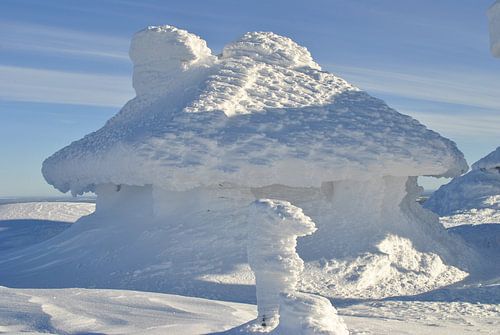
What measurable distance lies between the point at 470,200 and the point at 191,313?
2641cm

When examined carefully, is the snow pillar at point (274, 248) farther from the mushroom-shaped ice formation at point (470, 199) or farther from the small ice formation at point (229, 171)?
the mushroom-shaped ice formation at point (470, 199)

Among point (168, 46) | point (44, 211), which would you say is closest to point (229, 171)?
point (168, 46)

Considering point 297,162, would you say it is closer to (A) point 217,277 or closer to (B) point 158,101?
(A) point 217,277

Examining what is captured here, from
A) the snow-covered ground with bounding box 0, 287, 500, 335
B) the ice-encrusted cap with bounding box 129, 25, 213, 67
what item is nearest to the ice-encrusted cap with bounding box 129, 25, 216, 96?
the ice-encrusted cap with bounding box 129, 25, 213, 67

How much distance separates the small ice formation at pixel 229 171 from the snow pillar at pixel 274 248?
4607 millimetres

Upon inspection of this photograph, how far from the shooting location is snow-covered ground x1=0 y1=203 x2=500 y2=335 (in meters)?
10.0

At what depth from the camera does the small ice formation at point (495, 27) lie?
21.3m

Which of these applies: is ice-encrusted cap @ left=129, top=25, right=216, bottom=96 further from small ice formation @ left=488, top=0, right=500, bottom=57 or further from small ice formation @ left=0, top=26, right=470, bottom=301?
small ice formation @ left=488, top=0, right=500, bottom=57

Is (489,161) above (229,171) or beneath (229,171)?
above

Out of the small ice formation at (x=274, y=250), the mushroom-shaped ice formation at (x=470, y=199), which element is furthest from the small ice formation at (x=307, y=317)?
the mushroom-shaped ice formation at (x=470, y=199)

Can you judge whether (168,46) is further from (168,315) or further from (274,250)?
(274,250)

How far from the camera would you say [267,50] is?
20.4 m

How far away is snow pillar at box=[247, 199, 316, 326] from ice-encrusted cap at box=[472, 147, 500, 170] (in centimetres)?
1346

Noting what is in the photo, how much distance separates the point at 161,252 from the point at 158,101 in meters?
5.18
